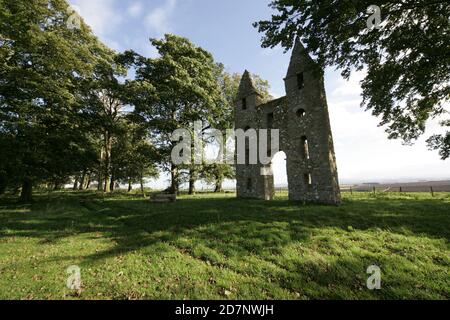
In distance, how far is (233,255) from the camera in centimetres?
800

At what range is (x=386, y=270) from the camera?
683 cm

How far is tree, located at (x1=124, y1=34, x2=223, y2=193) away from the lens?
88.0 feet

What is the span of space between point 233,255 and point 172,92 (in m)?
23.2

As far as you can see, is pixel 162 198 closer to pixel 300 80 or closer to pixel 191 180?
pixel 191 180

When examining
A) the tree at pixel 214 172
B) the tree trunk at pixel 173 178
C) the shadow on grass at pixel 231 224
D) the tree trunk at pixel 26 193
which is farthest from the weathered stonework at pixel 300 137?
the tree trunk at pixel 26 193

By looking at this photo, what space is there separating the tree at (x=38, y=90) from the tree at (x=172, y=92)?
6385 millimetres

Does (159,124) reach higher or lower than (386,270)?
higher

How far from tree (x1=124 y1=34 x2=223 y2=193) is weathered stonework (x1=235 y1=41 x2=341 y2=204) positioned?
7.97 m

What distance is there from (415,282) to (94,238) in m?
11.7

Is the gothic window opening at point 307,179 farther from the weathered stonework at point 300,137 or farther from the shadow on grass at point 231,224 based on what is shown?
the shadow on grass at point 231,224

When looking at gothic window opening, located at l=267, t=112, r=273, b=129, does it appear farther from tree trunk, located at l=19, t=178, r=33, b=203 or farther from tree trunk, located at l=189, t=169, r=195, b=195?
tree trunk, located at l=19, t=178, r=33, b=203

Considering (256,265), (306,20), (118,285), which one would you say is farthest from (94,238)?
(306,20)
